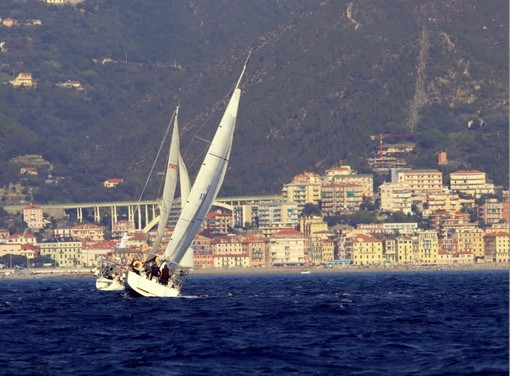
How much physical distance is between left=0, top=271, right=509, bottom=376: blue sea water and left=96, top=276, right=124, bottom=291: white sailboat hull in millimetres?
16641

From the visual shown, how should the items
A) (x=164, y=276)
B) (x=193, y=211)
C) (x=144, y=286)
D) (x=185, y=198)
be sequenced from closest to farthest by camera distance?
(x=144, y=286) → (x=193, y=211) → (x=164, y=276) → (x=185, y=198)

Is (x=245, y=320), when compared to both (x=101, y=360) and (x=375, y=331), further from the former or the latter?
(x=101, y=360)

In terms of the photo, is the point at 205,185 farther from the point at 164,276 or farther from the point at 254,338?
the point at 254,338

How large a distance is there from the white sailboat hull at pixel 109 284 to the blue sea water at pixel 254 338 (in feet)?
54.6

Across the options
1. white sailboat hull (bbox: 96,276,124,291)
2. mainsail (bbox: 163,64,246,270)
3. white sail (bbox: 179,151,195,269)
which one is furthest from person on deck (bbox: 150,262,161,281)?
white sailboat hull (bbox: 96,276,124,291)

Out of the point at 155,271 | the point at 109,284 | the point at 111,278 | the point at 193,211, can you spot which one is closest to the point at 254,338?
the point at 155,271

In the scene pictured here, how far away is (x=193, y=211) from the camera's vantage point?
3575 inches

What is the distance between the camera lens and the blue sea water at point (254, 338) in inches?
2245

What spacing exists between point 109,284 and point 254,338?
48.4 m

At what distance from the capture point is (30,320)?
78.5m

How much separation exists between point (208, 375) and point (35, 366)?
5862 millimetres

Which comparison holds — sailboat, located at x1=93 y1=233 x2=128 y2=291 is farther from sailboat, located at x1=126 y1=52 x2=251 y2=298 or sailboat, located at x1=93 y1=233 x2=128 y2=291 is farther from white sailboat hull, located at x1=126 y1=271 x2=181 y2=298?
white sailboat hull, located at x1=126 y1=271 x2=181 y2=298

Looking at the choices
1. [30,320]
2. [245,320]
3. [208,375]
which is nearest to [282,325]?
[245,320]

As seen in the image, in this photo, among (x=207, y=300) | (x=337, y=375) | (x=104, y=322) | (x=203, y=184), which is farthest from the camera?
(x=207, y=300)
